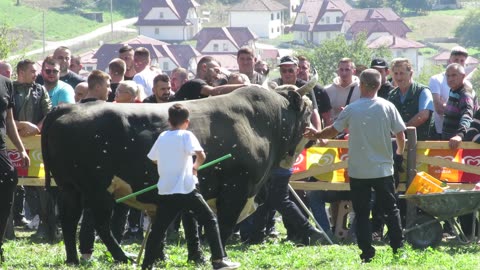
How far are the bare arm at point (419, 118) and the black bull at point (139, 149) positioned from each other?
2.82 m

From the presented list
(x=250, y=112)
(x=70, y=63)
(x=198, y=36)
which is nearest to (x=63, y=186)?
(x=250, y=112)

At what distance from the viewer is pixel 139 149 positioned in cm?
1184

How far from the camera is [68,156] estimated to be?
11836mm

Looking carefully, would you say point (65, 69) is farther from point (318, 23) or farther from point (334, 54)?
point (318, 23)

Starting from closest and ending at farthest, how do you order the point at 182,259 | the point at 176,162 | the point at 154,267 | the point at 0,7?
the point at 176,162 → the point at 154,267 → the point at 182,259 → the point at 0,7

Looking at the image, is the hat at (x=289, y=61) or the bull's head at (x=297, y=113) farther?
the hat at (x=289, y=61)

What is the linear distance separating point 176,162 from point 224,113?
169 centimetres

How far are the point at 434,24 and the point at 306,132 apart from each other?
176 metres

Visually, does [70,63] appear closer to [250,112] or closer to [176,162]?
[250,112]

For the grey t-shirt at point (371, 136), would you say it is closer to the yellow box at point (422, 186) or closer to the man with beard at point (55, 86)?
the yellow box at point (422, 186)

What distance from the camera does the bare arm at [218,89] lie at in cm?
1365

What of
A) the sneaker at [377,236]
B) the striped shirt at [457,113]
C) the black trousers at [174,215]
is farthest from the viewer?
the striped shirt at [457,113]

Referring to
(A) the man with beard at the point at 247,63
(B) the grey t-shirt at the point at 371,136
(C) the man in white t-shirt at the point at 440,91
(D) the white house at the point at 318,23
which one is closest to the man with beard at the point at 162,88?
(A) the man with beard at the point at 247,63

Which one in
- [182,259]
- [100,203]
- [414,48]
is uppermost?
[100,203]
